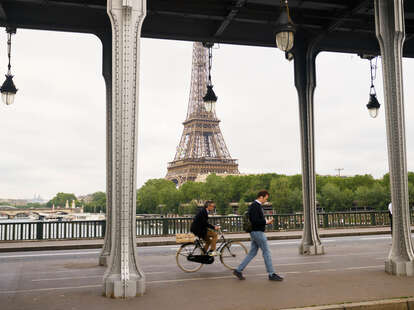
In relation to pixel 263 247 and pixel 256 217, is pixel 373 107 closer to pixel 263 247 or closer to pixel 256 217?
pixel 256 217

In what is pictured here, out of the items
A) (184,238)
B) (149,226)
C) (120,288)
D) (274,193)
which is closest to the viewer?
(120,288)

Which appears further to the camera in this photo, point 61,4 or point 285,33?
point 61,4

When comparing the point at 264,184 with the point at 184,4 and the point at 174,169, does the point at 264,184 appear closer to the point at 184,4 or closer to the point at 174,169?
the point at 174,169

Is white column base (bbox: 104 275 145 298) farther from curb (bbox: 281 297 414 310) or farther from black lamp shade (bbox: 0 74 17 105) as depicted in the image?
black lamp shade (bbox: 0 74 17 105)

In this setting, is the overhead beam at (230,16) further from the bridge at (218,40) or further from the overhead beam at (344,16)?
the overhead beam at (344,16)

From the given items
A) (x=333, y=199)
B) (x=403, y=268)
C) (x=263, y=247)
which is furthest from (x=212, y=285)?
(x=333, y=199)

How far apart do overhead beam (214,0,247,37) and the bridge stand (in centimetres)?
3

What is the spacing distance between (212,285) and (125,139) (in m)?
3.29

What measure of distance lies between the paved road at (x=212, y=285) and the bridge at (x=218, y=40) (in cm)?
65

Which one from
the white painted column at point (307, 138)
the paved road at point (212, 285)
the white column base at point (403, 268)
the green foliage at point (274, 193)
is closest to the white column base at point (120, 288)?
the paved road at point (212, 285)

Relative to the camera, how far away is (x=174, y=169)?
9688cm

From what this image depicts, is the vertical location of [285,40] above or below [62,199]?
above

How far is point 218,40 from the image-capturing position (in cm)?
1337

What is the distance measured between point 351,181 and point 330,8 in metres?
77.8
